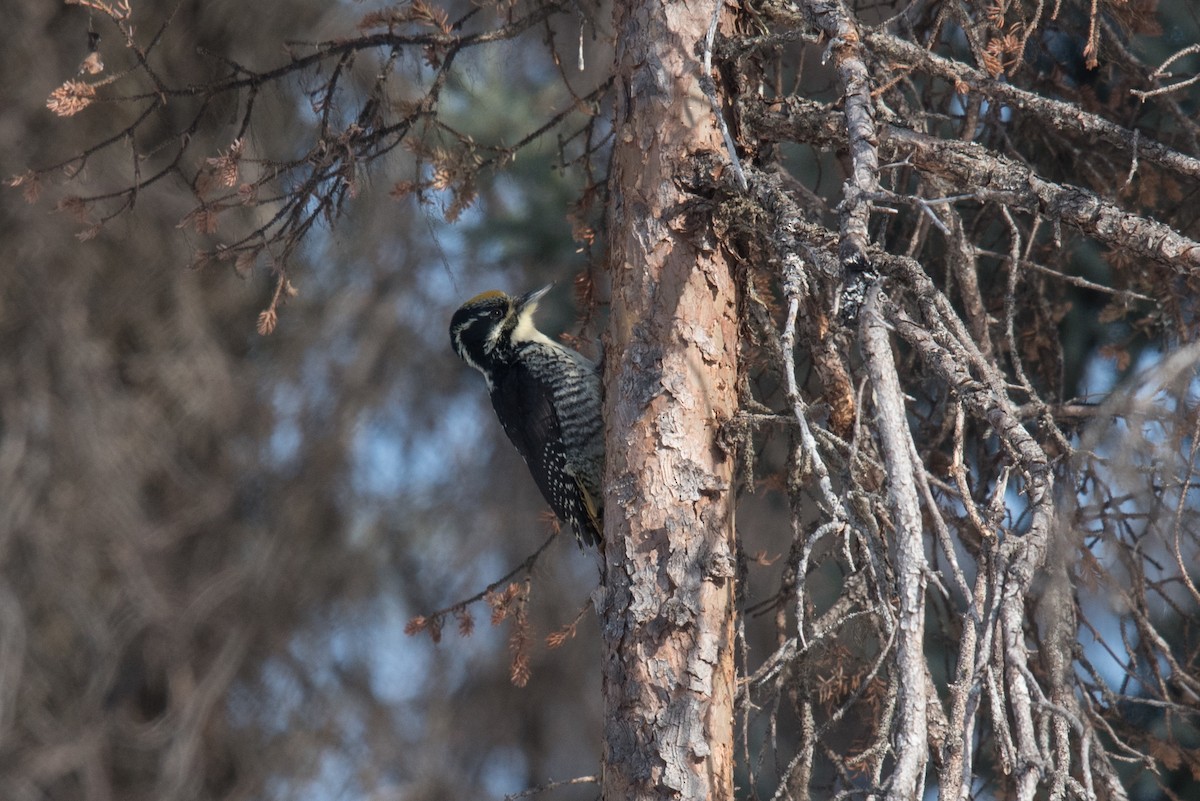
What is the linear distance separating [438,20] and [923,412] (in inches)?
99.3

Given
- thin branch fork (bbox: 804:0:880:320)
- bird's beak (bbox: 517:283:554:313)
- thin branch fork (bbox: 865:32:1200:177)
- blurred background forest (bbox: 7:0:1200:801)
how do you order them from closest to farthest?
thin branch fork (bbox: 804:0:880:320)
thin branch fork (bbox: 865:32:1200:177)
bird's beak (bbox: 517:283:554:313)
blurred background forest (bbox: 7:0:1200:801)

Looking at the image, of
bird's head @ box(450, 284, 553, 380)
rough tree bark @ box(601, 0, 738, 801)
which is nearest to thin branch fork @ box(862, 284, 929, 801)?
rough tree bark @ box(601, 0, 738, 801)

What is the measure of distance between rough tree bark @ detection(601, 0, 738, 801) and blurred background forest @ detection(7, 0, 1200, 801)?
4713mm

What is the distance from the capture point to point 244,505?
9383mm

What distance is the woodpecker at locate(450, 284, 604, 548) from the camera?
481cm

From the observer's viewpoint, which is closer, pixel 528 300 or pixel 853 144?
pixel 853 144

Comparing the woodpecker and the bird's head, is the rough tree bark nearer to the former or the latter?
the woodpecker

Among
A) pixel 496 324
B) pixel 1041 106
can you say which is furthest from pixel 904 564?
pixel 496 324

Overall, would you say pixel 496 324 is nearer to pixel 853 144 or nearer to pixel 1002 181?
pixel 1002 181

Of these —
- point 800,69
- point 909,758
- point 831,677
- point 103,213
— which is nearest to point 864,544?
point 909,758

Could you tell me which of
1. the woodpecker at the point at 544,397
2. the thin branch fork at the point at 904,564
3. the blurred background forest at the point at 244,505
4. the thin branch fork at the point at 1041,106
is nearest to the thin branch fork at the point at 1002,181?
the thin branch fork at the point at 1041,106

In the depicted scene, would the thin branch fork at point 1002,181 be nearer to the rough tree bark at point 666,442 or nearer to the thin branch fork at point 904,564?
the rough tree bark at point 666,442

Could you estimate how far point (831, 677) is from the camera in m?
3.49

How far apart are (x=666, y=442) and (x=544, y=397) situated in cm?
202
